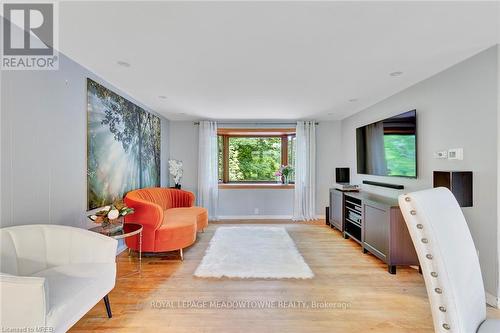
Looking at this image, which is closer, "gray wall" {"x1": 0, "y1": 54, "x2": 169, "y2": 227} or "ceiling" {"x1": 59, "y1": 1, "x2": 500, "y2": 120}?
"ceiling" {"x1": 59, "y1": 1, "x2": 500, "y2": 120}

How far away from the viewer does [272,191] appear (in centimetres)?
559

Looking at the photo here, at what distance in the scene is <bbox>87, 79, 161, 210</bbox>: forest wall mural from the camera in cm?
277

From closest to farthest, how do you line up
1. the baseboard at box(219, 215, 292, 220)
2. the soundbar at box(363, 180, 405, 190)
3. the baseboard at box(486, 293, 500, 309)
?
1. the baseboard at box(486, 293, 500, 309)
2. the soundbar at box(363, 180, 405, 190)
3. the baseboard at box(219, 215, 292, 220)

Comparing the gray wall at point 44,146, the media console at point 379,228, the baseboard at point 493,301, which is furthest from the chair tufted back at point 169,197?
the baseboard at point 493,301

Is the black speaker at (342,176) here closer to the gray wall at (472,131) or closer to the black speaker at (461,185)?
the gray wall at (472,131)

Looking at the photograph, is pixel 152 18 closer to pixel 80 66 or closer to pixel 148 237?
pixel 80 66

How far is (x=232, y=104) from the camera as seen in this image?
158 inches

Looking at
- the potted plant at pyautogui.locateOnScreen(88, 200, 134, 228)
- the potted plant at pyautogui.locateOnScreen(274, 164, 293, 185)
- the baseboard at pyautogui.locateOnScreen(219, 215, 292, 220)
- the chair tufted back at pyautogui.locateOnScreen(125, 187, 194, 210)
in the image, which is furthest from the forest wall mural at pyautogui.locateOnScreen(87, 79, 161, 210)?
the potted plant at pyautogui.locateOnScreen(274, 164, 293, 185)

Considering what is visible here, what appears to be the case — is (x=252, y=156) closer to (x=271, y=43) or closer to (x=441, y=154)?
(x=441, y=154)

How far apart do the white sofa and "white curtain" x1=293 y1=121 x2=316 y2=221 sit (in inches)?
162

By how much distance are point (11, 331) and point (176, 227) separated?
190 centimetres

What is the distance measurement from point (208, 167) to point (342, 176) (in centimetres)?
287

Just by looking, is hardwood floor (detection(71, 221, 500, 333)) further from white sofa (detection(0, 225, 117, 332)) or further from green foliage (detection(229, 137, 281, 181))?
green foliage (detection(229, 137, 281, 181))

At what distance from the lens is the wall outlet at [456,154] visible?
95.1 inches
